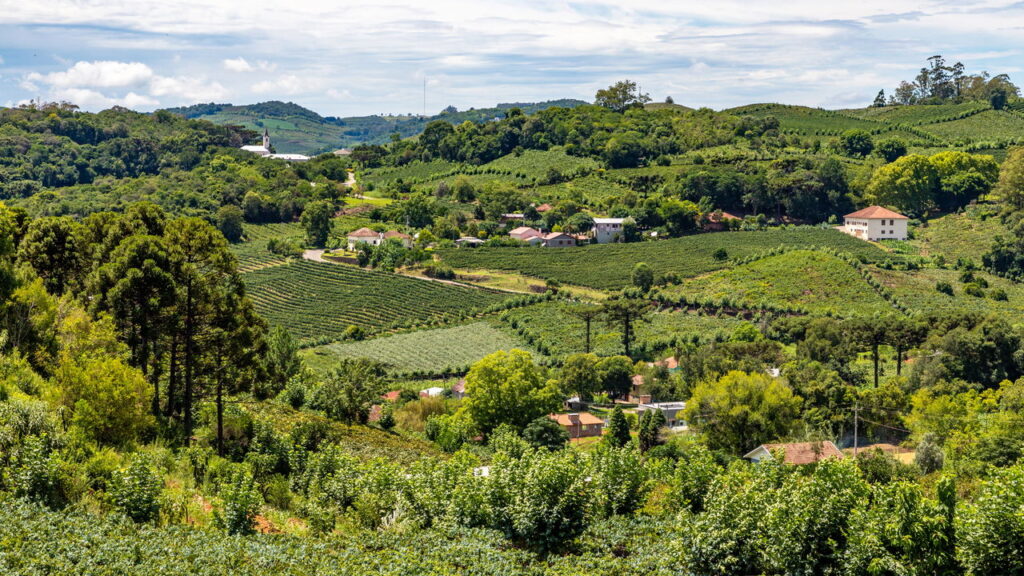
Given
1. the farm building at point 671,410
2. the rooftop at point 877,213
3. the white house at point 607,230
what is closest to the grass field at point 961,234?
the rooftop at point 877,213

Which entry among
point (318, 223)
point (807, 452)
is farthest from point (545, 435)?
point (318, 223)

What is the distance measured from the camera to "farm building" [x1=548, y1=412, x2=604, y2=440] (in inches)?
1559

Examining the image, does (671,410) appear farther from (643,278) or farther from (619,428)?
(643,278)

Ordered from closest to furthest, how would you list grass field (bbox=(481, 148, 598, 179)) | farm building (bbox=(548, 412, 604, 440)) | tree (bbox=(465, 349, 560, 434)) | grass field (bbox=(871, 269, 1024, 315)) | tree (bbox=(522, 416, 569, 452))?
1. tree (bbox=(522, 416, 569, 452))
2. tree (bbox=(465, 349, 560, 434))
3. farm building (bbox=(548, 412, 604, 440))
4. grass field (bbox=(871, 269, 1024, 315))
5. grass field (bbox=(481, 148, 598, 179))

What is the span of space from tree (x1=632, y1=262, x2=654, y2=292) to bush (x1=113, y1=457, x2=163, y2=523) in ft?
179

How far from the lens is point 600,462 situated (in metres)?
18.7

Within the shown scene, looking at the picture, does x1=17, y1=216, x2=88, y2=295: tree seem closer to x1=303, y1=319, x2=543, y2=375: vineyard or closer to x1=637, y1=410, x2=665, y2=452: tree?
x1=637, y1=410, x2=665, y2=452: tree

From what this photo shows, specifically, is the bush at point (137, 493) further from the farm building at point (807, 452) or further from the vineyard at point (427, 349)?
the vineyard at point (427, 349)

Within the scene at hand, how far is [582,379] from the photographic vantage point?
150ft

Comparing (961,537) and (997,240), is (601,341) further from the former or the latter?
(961,537)

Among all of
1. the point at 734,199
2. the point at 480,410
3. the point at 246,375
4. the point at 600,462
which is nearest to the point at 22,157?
the point at 734,199

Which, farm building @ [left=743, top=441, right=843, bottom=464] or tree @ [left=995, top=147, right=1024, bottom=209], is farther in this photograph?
tree @ [left=995, top=147, right=1024, bottom=209]

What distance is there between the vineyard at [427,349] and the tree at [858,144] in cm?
6332

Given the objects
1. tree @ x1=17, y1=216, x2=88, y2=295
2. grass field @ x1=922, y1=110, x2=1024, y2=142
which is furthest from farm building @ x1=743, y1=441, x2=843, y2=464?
grass field @ x1=922, y1=110, x2=1024, y2=142
